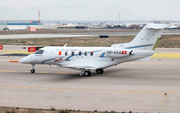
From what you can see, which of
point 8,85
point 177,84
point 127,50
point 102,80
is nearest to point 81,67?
point 102,80

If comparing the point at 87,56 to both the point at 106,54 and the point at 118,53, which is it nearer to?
the point at 106,54

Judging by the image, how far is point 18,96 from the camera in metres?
18.2

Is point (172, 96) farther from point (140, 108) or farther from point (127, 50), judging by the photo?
point (127, 50)

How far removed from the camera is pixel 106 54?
25859 millimetres

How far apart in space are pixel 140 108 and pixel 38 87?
9073 millimetres

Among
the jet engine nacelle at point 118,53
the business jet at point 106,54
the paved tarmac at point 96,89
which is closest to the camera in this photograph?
the paved tarmac at point 96,89

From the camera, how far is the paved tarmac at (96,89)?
15953 millimetres

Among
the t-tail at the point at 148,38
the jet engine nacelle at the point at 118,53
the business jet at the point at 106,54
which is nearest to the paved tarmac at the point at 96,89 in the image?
the business jet at the point at 106,54

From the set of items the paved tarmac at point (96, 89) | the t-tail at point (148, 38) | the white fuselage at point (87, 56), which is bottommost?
the paved tarmac at point (96, 89)

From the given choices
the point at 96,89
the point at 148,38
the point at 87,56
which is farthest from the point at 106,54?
the point at 96,89

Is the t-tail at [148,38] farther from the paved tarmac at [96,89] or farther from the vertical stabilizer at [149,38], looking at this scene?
the paved tarmac at [96,89]

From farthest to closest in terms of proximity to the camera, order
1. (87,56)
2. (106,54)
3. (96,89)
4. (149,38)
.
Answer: (87,56), (106,54), (149,38), (96,89)

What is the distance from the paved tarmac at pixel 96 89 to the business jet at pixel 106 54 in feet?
3.86

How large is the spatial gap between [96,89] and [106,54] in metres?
6.34
